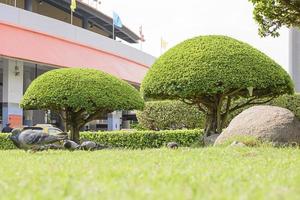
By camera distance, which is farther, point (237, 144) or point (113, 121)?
point (113, 121)

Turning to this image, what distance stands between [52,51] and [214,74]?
12465 millimetres

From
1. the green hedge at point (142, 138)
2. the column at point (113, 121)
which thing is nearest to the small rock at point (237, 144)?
the green hedge at point (142, 138)

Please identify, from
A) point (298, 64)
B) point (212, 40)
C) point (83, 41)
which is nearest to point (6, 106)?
point (83, 41)

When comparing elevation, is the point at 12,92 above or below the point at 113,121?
above

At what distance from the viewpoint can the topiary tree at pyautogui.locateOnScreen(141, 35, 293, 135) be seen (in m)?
14.6

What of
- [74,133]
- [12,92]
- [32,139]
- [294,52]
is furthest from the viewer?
[294,52]

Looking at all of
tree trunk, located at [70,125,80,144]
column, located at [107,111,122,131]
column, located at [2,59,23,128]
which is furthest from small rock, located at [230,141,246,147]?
column, located at [107,111,122,131]

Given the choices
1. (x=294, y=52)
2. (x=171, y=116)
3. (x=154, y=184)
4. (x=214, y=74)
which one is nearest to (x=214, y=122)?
(x=214, y=74)

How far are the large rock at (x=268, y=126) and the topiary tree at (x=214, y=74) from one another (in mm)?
1472

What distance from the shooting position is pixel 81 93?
14.8m

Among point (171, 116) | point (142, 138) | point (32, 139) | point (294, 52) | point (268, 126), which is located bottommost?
point (142, 138)

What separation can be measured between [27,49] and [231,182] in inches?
765

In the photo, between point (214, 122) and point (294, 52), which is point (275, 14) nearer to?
point (214, 122)

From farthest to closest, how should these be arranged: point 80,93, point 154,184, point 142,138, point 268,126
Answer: point 142,138
point 80,93
point 268,126
point 154,184
